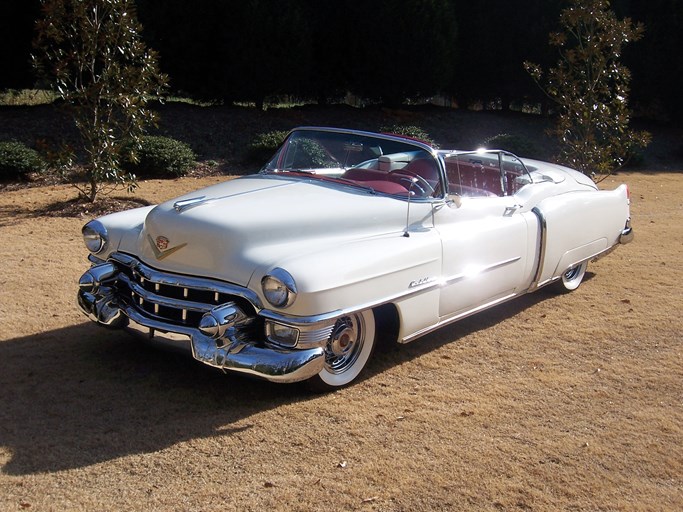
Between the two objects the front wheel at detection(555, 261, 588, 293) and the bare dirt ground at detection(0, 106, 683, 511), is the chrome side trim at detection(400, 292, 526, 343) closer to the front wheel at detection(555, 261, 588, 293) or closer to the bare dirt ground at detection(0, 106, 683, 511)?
the bare dirt ground at detection(0, 106, 683, 511)

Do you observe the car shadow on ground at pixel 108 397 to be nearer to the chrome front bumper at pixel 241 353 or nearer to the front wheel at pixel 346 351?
the front wheel at pixel 346 351

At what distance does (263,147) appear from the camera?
13.6 m

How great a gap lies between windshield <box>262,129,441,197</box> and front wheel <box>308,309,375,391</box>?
1.09 metres

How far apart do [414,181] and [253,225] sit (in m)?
1.38

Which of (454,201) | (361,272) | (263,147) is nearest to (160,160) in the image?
(263,147)

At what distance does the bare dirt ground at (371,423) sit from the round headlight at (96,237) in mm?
697

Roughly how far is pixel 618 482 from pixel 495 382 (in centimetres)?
128

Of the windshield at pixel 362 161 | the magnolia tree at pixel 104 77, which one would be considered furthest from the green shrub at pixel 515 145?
the windshield at pixel 362 161

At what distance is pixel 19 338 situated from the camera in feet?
17.9

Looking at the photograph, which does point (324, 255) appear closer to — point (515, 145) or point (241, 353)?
point (241, 353)

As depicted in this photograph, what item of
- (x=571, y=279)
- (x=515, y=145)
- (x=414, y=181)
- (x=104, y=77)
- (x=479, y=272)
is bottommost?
(x=571, y=279)

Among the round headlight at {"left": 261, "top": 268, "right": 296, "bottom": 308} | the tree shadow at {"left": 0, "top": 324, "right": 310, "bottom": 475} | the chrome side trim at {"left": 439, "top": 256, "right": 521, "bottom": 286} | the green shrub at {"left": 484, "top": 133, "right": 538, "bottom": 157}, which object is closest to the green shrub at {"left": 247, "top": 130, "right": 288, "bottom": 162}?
the green shrub at {"left": 484, "top": 133, "right": 538, "bottom": 157}

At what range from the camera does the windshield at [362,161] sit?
18.0 ft

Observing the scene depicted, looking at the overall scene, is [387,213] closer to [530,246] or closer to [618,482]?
[530,246]
